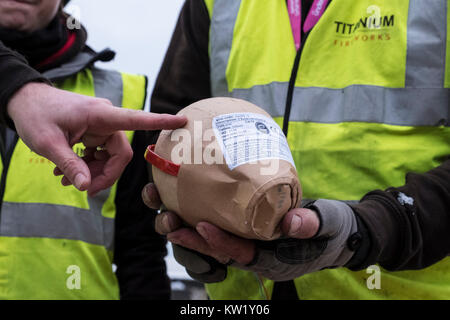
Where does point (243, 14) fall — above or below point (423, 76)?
above

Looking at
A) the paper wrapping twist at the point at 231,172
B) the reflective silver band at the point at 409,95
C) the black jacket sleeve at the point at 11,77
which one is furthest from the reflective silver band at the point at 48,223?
the reflective silver band at the point at 409,95

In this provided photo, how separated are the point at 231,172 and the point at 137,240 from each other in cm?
→ 94

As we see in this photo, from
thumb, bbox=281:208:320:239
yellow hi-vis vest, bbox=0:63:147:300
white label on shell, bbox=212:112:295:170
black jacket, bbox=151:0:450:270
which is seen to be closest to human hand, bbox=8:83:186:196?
white label on shell, bbox=212:112:295:170

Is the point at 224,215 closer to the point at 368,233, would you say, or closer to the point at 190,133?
the point at 190,133

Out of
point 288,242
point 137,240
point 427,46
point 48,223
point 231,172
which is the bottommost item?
point 137,240

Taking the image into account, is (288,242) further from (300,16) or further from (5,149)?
(5,149)

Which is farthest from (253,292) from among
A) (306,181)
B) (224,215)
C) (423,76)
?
(423,76)

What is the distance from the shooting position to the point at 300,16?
1.63 metres

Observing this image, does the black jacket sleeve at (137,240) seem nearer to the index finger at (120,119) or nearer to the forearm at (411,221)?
the index finger at (120,119)

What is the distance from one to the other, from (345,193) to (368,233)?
0.22 m

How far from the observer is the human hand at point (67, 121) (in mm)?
1172

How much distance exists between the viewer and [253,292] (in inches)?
64.9

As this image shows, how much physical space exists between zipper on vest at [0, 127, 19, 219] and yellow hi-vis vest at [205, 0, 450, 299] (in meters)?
0.97

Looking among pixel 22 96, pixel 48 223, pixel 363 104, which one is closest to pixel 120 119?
pixel 22 96
